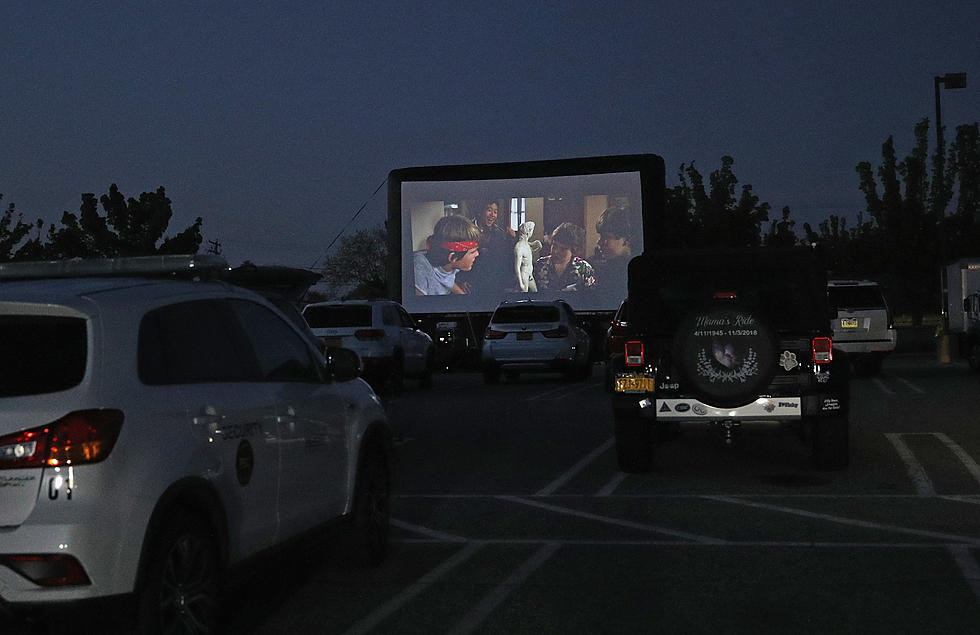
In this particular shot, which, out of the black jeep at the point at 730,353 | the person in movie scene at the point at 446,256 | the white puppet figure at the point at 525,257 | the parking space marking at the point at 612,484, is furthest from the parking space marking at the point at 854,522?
the person in movie scene at the point at 446,256

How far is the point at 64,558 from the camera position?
16.2 ft

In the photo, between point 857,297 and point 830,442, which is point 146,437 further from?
point 857,297

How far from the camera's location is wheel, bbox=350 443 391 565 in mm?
7777

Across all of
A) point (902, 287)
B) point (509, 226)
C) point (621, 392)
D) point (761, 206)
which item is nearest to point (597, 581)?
point (621, 392)

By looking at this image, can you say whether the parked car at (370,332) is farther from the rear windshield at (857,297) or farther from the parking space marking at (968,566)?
the parking space marking at (968,566)

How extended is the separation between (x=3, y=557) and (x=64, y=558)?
22cm

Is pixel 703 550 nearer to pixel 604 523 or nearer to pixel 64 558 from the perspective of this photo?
pixel 604 523

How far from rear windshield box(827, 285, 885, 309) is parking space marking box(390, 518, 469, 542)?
19992 millimetres

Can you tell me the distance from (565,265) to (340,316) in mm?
15581

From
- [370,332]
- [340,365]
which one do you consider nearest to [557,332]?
[370,332]

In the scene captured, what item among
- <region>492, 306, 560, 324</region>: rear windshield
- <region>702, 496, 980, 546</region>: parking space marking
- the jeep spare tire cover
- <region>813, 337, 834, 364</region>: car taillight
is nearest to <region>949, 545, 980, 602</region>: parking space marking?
<region>702, 496, 980, 546</region>: parking space marking

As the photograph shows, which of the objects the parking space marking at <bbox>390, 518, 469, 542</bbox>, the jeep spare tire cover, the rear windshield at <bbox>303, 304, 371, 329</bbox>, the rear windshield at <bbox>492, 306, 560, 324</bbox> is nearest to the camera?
the parking space marking at <bbox>390, 518, 469, 542</bbox>

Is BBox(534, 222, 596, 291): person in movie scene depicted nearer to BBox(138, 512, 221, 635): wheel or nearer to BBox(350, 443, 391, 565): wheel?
BBox(350, 443, 391, 565): wheel

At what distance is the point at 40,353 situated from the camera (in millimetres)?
5219
